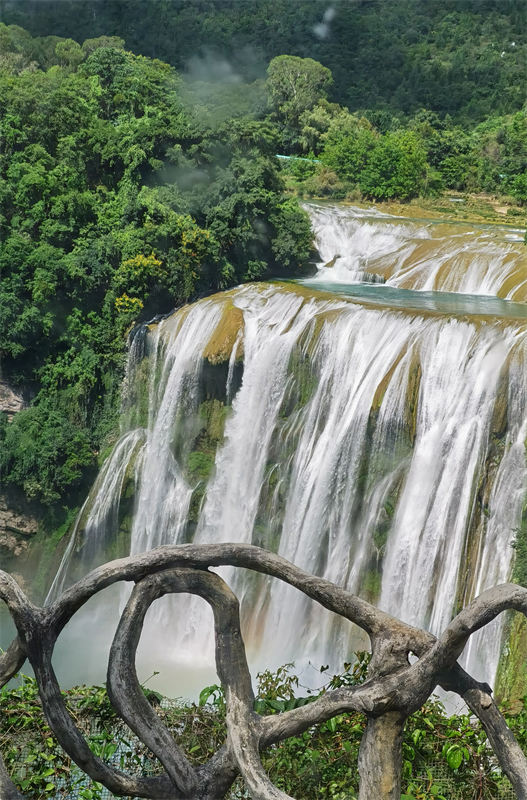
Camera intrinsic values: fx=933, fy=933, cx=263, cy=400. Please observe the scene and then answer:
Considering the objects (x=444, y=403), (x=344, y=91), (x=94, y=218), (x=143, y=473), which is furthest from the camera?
(x=344, y=91)

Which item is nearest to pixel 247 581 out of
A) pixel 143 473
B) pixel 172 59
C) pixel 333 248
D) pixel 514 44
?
pixel 143 473

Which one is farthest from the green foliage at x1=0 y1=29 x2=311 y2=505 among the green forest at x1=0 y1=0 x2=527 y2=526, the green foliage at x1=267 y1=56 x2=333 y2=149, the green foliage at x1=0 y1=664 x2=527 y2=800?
the green foliage at x1=0 y1=664 x2=527 y2=800

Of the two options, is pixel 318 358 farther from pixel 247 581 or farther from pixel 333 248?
pixel 333 248

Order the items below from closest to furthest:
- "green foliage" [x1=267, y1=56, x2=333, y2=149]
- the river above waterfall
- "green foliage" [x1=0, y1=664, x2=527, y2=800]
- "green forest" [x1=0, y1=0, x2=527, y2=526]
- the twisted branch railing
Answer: the twisted branch railing → "green foliage" [x1=0, y1=664, x2=527, y2=800] → the river above waterfall → "green forest" [x1=0, y1=0, x2=527, y2=526] → "green foliage" [x1=267, y1=56, x2=333, y2=149]

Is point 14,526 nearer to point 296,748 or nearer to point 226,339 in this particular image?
point 226,339

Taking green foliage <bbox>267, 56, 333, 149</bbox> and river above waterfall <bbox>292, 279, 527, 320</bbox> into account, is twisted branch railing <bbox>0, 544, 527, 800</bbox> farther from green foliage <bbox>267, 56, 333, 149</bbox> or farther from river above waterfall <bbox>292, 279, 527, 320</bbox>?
green foliage <bbox>267, 56, 333, 149</bbox>

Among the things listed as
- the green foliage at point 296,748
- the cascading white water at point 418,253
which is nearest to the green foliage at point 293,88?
the cascading white water at point 418,253
